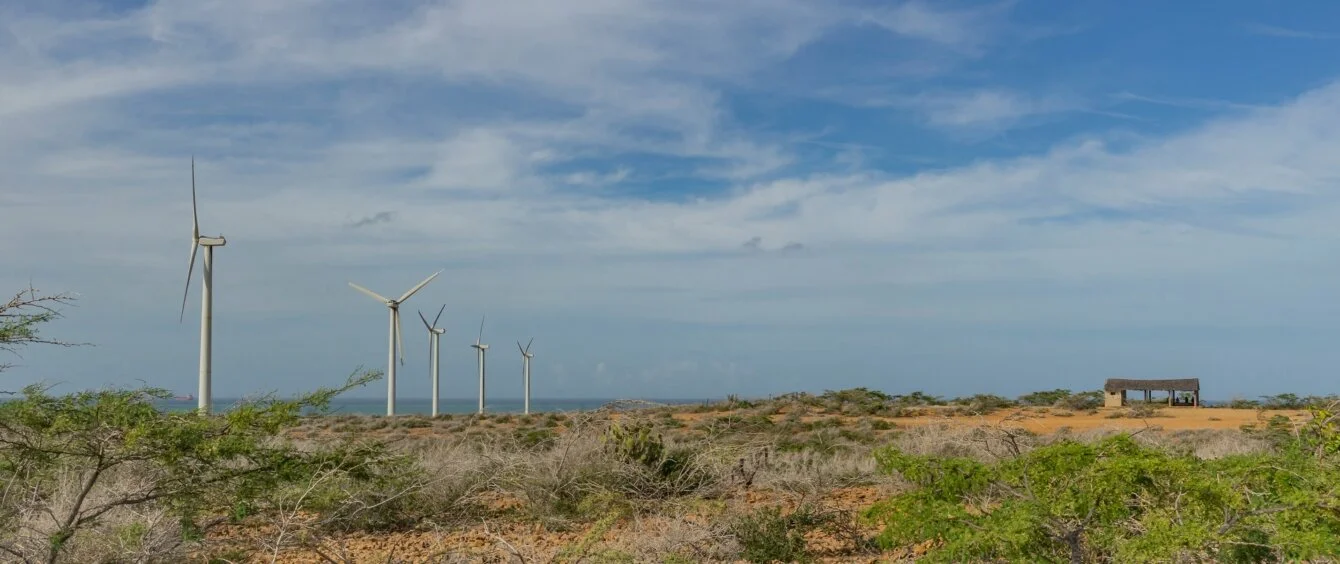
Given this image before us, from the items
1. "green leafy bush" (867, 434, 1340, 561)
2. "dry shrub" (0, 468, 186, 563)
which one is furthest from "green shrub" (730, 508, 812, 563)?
"dry shrub" (0, 468, 186, 563)

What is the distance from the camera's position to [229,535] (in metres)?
10.9

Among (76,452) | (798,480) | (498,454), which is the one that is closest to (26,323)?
(76,452)

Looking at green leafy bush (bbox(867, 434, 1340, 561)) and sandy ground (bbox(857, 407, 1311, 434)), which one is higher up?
green leafy bush (bbox(867, 434, 1340, 561))

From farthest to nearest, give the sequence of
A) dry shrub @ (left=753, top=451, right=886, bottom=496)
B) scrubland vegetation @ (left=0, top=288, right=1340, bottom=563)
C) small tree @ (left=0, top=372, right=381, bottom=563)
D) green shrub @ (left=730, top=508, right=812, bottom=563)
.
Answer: dry shrub @ (left=753, top=451, right=886, bottom=496), green shrub @ (left=730, top=508, right=812, bottom=563), small tree @ (left=0, top=372, right=381, bottom=563), scrubland vegetation @ (left=0, top=288, right=1340, bottom=563)

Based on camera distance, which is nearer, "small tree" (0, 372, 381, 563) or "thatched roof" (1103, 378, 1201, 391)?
"small tree" (0, 372, 381, 563)

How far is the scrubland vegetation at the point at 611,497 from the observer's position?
6.95m

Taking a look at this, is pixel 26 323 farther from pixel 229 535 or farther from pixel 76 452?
pixel 229 535

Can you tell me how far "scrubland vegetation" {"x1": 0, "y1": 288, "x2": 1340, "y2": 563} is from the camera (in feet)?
22.8

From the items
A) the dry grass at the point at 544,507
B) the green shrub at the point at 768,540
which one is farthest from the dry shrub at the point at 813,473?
the green shrub at the point at 768,540

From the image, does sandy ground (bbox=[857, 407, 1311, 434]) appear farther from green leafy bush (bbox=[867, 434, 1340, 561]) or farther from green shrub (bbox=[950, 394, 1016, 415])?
green leafy bush (bbox=[867, 434, 1340, 561])

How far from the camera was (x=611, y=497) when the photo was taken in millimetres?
12016

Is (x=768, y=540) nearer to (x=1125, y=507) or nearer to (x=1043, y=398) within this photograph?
(x=1125, y=507)

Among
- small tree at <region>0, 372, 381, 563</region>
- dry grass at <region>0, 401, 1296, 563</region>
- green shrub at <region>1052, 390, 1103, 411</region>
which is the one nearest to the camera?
small tree at <region>0, 372, 381, 563</region>

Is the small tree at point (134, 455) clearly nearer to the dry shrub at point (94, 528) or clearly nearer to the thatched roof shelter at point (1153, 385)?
the dry shrub at point (94, 528)
